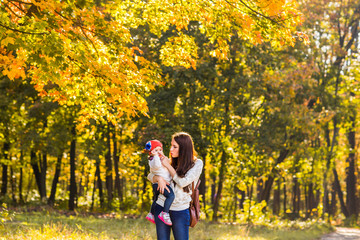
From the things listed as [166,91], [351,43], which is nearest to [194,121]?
[166,91]

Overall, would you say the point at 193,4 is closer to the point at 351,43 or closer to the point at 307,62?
the point at 307,62

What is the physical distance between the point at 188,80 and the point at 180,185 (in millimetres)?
11404

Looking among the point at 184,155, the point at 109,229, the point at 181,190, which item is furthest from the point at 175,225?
the point at 109,229

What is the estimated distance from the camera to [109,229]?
12.5 metres

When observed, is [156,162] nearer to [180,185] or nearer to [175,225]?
[180,185]

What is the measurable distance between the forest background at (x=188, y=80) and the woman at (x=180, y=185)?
2.34 meters

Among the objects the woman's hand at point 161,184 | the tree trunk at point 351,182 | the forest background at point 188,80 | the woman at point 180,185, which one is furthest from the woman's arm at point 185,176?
the tree trunk at point 351,182

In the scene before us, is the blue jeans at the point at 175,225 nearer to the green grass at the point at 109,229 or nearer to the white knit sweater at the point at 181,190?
the white knit sweater at the point at 181,190

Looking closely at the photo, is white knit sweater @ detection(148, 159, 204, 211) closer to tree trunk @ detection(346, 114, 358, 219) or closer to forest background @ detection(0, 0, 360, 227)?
forest background @ detection(0, 0, 360, 227)

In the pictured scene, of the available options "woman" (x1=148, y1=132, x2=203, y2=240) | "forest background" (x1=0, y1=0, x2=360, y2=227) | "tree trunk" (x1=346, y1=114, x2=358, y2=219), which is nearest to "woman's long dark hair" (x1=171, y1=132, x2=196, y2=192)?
"woman" (x1=148, y1=132, x2=203, y2=240)

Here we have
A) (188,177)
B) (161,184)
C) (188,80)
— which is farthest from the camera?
(188,80)

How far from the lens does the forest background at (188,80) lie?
24.5ft

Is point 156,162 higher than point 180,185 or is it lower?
higher

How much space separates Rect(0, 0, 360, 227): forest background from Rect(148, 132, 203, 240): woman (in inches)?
92.2
